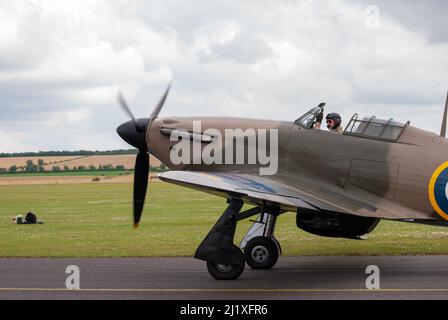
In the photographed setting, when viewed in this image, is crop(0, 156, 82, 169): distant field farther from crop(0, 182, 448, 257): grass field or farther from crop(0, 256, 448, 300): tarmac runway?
crop(0, 256, 448, 300): tarmac runway

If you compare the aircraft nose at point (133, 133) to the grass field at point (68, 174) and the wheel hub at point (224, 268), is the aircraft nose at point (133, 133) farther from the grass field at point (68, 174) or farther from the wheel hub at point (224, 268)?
the grass field at point (68, 174)

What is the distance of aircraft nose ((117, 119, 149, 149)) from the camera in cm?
1523

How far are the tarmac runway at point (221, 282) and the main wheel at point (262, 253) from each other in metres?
0.17

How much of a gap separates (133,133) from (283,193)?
3849 millimetres

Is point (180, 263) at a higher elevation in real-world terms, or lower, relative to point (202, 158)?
lower

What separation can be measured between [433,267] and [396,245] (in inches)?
171

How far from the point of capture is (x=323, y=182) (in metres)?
13.9

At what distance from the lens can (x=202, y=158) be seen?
14656 mm

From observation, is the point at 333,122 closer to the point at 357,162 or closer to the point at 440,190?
the point at 357,162

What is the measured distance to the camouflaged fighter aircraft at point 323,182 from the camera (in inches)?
506

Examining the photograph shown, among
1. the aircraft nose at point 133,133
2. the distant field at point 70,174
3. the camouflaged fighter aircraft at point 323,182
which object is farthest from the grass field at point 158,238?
the distant field at point 70,174

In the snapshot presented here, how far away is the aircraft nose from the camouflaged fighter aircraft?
622 mm
